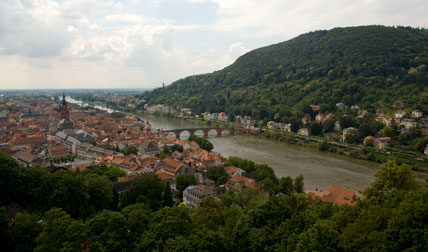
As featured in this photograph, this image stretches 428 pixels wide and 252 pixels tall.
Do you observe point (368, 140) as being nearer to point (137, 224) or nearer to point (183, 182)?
point (183, 182)

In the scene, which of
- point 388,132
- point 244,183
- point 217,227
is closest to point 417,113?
point 388,132

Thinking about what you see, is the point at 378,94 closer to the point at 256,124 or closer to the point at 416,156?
the point at 256,124

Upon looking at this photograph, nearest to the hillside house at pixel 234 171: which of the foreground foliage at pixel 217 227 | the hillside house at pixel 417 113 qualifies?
the foreground foliage at pixel 217 227

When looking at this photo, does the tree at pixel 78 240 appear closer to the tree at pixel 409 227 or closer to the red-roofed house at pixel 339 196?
the tree at pixel 409 227

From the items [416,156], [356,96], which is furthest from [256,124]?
[416,156]

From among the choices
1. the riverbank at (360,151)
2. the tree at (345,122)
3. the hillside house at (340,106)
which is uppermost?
the hillside house at (340,106)

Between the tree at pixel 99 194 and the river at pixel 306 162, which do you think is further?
the river at pixel 306 162
